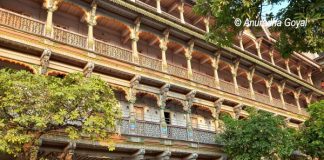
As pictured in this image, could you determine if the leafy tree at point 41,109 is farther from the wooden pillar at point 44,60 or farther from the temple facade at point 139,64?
the wooden pillar at point 44,60

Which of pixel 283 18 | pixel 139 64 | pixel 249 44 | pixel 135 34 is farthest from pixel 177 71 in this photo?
pixel 283 18

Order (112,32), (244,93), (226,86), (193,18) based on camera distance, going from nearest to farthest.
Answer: (112,32)
(226,86)
(244,93)
(193,18)

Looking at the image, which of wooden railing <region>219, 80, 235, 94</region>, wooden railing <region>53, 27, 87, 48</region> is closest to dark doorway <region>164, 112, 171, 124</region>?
wooden railing <region>219, 80, 235, 94</region>

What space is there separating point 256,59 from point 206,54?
570 cm

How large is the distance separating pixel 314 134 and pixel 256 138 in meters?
5.15

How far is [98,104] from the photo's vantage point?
11.2 m

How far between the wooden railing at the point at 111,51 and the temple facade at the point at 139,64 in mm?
67

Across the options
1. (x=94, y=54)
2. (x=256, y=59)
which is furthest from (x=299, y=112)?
(x=94, y=54)

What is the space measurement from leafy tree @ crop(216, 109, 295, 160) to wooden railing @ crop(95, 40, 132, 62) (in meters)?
7.72

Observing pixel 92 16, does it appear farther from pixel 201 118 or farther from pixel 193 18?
pixel 193 18

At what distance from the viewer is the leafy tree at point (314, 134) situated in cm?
2157

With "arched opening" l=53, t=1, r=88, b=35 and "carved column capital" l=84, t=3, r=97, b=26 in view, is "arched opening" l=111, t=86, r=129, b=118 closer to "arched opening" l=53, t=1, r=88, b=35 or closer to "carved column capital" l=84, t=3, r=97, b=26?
"arched opening" l=53, t=1, r=88, b=35

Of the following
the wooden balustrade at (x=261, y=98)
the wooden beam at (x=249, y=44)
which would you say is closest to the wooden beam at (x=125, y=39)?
the wooden balustrade at (x=261, y=98)

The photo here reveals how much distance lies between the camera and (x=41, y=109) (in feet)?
34.3
